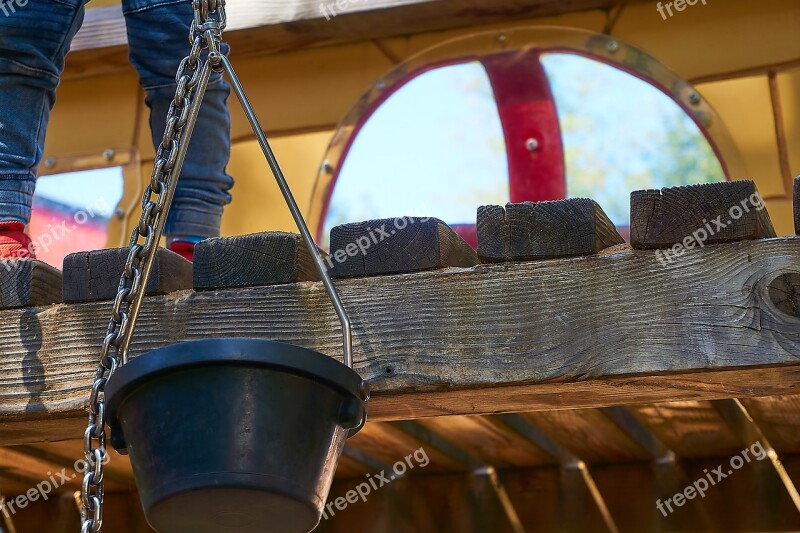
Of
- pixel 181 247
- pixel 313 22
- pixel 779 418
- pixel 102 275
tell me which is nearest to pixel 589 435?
pixel 779 418

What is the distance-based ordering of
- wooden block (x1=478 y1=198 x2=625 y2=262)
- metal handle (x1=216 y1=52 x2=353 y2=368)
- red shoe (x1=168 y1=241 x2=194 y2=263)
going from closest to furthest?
metal handle (x1=216 y1=52 x2=353 y2=368), wooden block (x1=478 y1=198 x2=625 y2=262), red shoe (x1=168 y1=241 x2=194 y2=263)

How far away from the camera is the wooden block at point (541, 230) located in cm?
172

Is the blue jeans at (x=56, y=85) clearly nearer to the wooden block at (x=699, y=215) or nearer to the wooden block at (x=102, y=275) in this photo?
the wooden block at (x=102, y=275)

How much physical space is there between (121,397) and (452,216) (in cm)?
210

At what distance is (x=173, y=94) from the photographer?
233 cm

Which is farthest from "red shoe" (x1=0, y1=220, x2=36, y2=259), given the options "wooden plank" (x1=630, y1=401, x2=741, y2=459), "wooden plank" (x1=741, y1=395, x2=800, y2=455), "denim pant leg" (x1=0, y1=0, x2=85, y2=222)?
"wooden plank" (x1=741, y1=395, x2=800, y2=455)

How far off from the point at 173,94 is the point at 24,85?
0.95ft

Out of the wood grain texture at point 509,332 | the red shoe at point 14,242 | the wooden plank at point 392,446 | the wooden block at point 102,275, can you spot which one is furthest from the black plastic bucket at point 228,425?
the wooden plank at point 392,446

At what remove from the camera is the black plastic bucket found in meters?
1.38

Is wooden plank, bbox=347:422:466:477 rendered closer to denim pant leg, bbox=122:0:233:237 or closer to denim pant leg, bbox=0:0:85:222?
denim pant leg, bbox=122:0:233:237

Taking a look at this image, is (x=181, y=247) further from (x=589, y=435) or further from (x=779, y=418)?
(x=779, y=418)

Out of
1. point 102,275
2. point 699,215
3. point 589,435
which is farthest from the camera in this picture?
point 589,435

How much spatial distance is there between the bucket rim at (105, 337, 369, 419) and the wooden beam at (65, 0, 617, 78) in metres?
2.18

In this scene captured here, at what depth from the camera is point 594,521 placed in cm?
271
